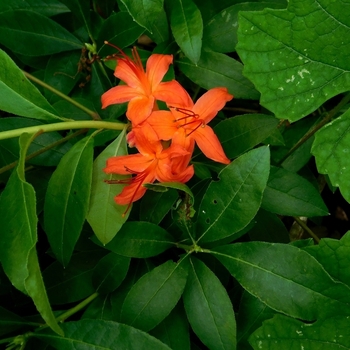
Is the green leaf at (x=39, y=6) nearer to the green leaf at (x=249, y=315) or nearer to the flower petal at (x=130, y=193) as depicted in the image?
the flower petal at (x=130, y=193)

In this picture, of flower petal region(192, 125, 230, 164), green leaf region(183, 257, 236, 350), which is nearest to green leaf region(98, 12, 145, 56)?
flower petal region(192, 125, 230, 164)

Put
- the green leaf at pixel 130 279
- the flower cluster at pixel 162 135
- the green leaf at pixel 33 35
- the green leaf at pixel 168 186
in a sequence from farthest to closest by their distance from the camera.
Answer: the green leaf at pixel 33 35
the green leaf at pixel 130 279
the flower cluster at pixel 162 135
the green leaf at pixel 168 186

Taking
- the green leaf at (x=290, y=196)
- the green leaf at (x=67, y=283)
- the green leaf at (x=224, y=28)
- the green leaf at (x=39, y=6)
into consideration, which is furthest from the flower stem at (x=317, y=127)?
the green leaf at (x=39, y=6)

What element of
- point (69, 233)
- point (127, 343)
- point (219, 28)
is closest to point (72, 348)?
point (127, 343)

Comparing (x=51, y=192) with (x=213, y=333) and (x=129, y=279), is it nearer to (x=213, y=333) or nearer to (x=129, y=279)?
(x=129, y=279)

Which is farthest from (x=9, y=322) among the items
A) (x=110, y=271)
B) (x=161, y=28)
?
(x=161, y=28)

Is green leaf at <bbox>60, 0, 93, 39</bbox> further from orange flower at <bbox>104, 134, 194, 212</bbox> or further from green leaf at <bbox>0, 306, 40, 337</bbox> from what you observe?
green leaf at <bbox>0, 306, 40, 337</bbox>

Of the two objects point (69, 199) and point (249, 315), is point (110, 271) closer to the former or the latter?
point (69, 199)
